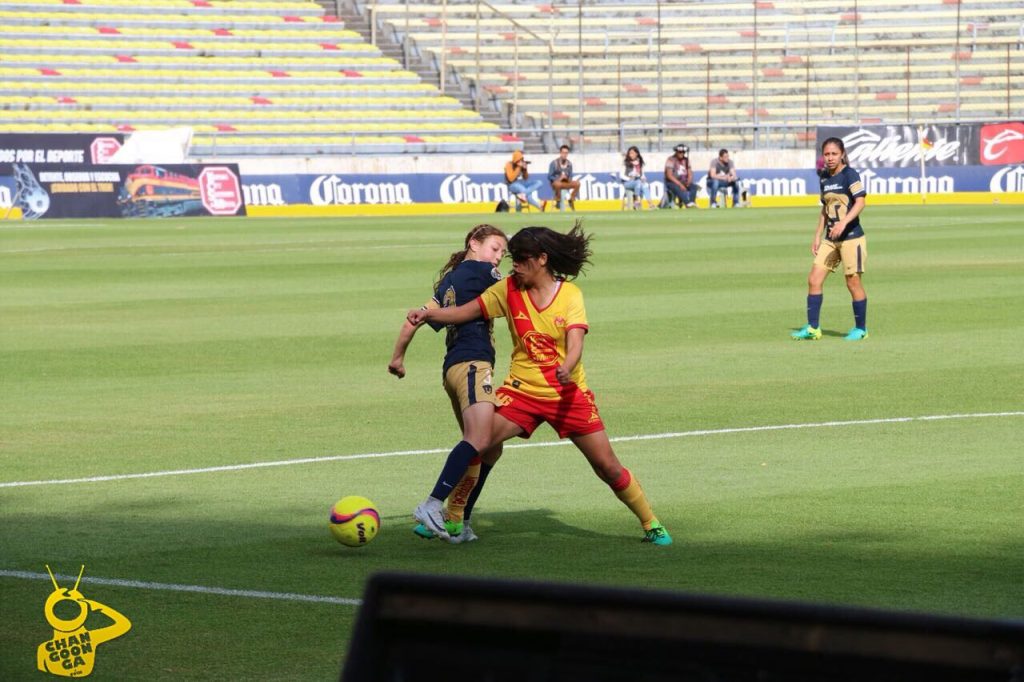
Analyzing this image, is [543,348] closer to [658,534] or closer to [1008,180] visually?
[658,534]

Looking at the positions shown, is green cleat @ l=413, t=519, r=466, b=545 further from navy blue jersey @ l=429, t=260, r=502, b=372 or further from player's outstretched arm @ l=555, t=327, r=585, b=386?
player's outstretched arm @ l=555, t=327, r=585, b=386

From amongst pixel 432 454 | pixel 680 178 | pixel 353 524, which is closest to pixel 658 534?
pixel 353 524

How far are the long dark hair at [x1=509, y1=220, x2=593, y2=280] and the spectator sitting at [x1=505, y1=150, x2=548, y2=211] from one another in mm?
34212

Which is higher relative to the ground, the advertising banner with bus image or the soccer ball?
the advertising banner with bus image

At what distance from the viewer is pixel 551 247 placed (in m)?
8.02

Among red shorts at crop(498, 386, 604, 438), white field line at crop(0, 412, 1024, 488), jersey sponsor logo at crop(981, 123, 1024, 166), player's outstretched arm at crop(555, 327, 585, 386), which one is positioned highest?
jersey sponsor logo at crop(981, 123, 1024, 166)

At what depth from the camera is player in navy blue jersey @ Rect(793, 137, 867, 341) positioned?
17641mm

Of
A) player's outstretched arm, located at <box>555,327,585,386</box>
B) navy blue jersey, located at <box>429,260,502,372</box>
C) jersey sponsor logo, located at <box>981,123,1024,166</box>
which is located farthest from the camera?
jersey sponsor logo, located at <box>981,123,1024,166</box>

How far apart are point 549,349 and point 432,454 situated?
331cm

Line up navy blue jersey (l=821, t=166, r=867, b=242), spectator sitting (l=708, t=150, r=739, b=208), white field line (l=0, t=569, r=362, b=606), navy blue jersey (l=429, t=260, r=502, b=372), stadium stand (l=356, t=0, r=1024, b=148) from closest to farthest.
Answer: white field line (l=0, t=569, r=362, b=606)
navy blue jersey (l=429, t=260, r=502, b=372)
navy blue jersey (l=821, t=166, r=867, b=242)
spectator sitting (l=708, t=150, r=739, b=208)
stadium stand (l=356, t=0, r=1024, b=148)

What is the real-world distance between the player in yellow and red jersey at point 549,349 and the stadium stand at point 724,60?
44.8 meters

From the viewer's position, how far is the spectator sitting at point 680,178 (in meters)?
44.9


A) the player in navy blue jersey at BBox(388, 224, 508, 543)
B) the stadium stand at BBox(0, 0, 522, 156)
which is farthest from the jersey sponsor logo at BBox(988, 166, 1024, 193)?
the player in navy blue jersey at BBox(388, 224, 508, 543)
